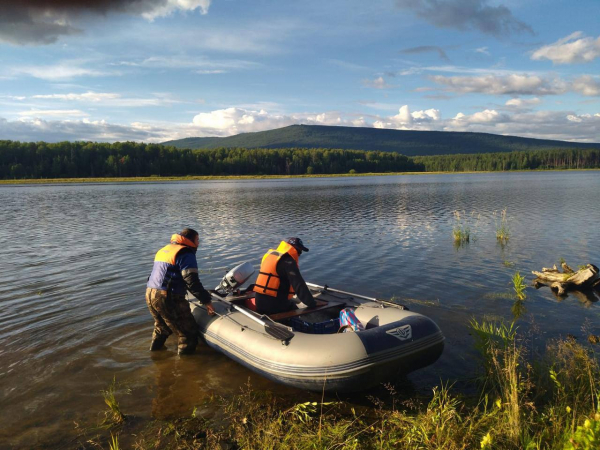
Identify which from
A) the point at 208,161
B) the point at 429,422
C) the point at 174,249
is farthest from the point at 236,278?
the point at 208,161

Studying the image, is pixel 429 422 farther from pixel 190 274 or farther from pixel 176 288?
pixel 176 288

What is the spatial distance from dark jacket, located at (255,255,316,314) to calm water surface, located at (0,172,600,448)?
105 cm

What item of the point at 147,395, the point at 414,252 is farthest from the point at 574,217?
the point at 147,395

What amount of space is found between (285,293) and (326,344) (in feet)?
5.27

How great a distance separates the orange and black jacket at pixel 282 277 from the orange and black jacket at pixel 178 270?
0.99 m

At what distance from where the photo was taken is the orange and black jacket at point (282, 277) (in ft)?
21.0

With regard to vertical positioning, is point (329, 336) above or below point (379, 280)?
above

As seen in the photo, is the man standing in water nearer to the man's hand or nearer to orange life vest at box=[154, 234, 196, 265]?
orange life vest at box=[154, 234, 196, 265]

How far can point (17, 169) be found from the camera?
93562 mm

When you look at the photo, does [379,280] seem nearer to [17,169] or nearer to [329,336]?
[329,336]

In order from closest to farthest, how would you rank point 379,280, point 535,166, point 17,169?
1. point 379,280
2. point 17,169
3. point 535,166

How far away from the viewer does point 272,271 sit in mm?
6570

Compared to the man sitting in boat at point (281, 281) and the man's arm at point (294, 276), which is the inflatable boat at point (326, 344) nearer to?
the man sitting in boat at point (281, 281)

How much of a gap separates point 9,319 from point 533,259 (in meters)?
13.5
